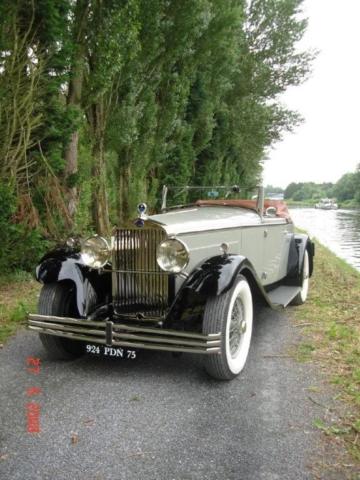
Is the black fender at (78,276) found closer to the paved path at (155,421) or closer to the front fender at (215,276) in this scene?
the paved path at (155,421)

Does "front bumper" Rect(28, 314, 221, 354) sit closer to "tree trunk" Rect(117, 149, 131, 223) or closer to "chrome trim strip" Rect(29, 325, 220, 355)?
"chrome trim strip" Rect(29, 325, 220, 355)

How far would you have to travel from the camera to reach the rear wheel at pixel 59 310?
3.57m

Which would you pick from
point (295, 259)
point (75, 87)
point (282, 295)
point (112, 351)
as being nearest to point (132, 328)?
point (112, 351)

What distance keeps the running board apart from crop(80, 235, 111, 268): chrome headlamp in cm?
179

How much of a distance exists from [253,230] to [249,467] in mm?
2808

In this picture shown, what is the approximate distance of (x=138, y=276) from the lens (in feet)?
11.9

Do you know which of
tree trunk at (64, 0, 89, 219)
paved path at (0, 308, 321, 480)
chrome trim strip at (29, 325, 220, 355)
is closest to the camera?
paved path at (0, 308, 321, 480)

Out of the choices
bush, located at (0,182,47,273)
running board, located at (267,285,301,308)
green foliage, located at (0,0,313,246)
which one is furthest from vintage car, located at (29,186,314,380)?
green foliage, located at (0,0,313,246)

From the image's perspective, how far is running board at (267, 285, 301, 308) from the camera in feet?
15.2

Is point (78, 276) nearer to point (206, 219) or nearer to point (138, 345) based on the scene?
point (138, 345)

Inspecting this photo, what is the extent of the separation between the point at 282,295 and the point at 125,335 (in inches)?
102

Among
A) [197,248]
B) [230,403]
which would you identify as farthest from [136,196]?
[230,403]

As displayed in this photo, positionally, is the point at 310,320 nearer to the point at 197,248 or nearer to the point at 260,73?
the point at 197,248

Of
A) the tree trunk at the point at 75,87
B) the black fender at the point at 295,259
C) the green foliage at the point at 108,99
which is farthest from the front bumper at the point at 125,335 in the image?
the tree trunk at the point at 75,87
